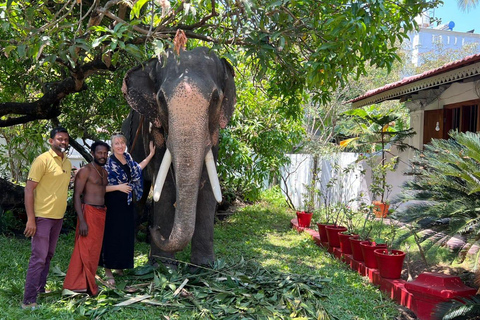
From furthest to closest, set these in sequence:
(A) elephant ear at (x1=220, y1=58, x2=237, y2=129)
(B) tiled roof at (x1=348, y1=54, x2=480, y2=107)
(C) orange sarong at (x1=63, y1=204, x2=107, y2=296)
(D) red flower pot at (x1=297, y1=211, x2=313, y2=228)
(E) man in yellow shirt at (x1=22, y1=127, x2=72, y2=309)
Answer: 1. (D) red flower pot at (x1=297, y1=211, x2=313, y2=228)
2. (B) tiled roof at (x1=348, y1=54, x2=480, y2=107)
3. (A) elephant ear at (x1=220, y1=58, x2=237, y2=129)
4. (C) orange sarong at (x1=63, y1=204, x2=107, y2=296)
5. (E) man in yellow shirt at (x1=22, y1=127, x2=72, y2=309)

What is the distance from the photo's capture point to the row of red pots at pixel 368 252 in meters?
5.67

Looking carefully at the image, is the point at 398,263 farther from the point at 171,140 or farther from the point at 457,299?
the point at 171,140

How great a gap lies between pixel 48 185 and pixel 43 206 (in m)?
0.20

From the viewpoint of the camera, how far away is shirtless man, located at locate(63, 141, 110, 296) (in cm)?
469

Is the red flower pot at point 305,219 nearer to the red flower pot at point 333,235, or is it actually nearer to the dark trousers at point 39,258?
the red flower pot at point 333,235

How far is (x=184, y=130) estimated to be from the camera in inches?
186

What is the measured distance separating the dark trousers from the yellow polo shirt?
0.31 feet

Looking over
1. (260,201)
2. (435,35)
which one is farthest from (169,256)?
(435,35)

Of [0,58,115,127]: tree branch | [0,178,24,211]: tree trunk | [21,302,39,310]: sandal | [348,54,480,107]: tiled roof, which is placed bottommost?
[21,302,39,310]: sandal

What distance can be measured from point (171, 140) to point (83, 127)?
536 centimetres

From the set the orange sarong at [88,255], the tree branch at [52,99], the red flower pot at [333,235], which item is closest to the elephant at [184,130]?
the orange sarong at [88,255]

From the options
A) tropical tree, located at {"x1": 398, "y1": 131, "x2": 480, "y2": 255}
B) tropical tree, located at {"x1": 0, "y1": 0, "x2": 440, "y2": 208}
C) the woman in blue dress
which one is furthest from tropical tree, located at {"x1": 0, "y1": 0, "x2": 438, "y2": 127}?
tropical tree, located at {"x1": 398, "y1": 131, "x2": 480, "y2": 255}

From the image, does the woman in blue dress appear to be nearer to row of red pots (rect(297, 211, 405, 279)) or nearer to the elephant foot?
the elephant foot

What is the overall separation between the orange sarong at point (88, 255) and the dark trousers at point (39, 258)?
26 centimetres
